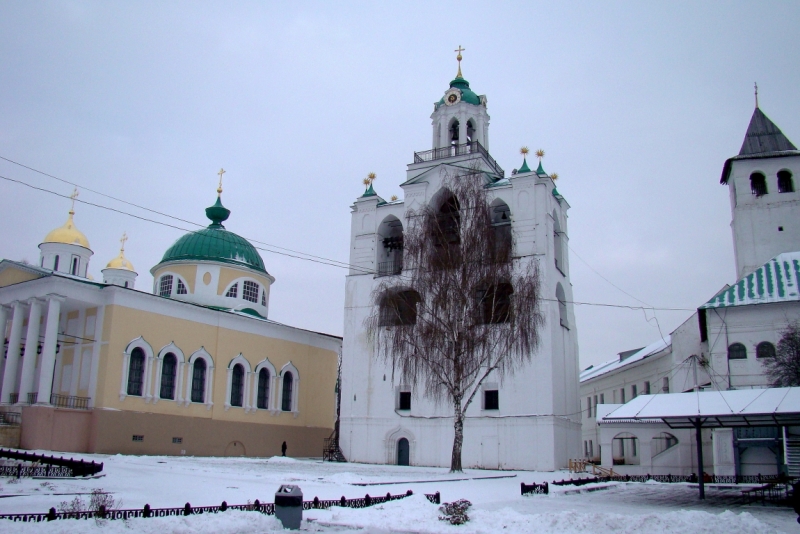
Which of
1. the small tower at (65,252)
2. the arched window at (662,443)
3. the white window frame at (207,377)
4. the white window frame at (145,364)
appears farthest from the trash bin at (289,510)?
the small tower at (65,252)

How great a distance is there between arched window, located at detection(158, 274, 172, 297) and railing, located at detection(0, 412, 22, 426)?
14084 millimetres

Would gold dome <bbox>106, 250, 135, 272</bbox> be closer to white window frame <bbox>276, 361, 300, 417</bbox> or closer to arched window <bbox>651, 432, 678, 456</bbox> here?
white window frame <bbox>276, 361, 300, 417</bbox>

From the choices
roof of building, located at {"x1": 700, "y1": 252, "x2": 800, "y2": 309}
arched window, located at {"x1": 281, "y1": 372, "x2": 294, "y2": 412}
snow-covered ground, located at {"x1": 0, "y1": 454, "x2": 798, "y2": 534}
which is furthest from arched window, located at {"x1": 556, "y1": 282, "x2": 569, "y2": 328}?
arched window, located at {"x1": 281, "y1": 372, "x2": 294, "y2": 412}

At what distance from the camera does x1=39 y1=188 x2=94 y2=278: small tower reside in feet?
156

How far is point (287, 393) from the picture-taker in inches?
1676

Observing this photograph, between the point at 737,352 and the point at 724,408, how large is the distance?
1438 centimetres

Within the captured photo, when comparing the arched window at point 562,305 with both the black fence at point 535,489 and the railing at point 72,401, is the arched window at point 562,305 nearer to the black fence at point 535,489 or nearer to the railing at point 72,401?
the black fence at point 535,489

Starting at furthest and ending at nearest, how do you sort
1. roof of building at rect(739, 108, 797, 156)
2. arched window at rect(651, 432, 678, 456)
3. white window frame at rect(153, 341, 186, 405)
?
roof of building at rect(739, 108, 797, 156), arched window at rect(651, 432, 678, 456), white window frame at rect(153, 341, 186, 405)

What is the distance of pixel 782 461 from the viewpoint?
2758 cm

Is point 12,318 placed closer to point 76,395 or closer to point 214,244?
point 76,395

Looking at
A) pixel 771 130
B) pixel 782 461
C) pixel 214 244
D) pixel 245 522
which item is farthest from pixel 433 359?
pixel 771 130

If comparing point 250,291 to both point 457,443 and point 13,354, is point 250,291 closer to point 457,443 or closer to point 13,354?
point 13,354

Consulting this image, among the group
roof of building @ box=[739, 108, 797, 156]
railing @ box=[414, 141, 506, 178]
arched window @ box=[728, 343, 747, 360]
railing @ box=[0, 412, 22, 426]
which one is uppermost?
roof of building @ box=[739, 108, 797, 156]

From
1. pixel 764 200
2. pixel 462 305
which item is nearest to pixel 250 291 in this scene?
pixel 462 305
